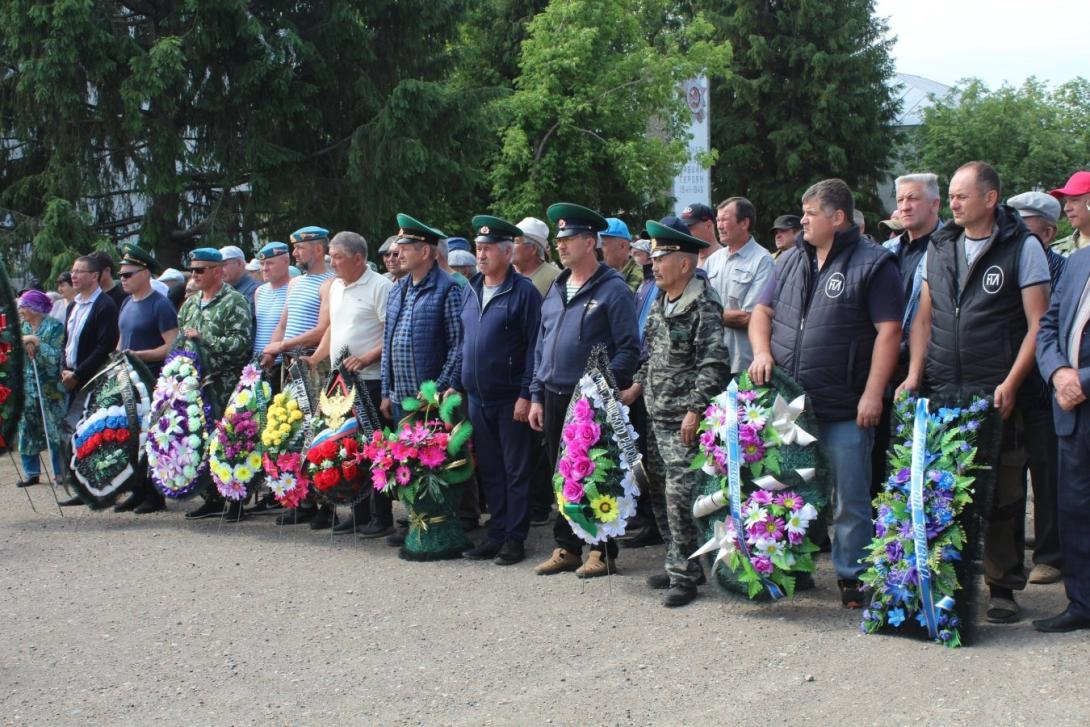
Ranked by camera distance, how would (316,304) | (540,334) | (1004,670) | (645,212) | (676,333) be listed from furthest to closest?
(645,212) < (316,304) < (540,334) < (676,333) < (1004,670)

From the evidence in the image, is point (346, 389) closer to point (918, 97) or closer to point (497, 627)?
point (497, 627)

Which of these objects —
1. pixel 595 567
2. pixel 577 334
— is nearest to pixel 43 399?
pixel 577 334

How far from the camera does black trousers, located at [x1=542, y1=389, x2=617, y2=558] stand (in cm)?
679

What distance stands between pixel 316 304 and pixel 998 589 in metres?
5.38

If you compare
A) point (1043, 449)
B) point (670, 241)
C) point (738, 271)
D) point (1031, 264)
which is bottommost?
point (1043, 449)

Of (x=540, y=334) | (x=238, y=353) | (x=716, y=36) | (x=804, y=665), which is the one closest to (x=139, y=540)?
(x=238, y=353)

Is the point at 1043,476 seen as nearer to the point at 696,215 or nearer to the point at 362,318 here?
the point at 696,215

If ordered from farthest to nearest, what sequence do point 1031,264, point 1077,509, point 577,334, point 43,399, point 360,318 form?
point 43,399 → point 360,318 → point 577,334 → point 1031,264 → point 1077,509

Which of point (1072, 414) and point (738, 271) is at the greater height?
point (738, 271)

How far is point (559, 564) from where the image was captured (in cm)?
688

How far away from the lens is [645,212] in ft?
94.1

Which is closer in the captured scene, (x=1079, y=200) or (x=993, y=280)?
(x=993, y=280)

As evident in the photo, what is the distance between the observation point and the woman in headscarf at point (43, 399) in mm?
9789

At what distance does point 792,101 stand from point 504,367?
107ft
